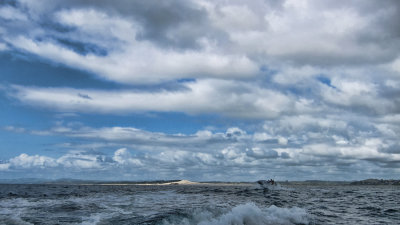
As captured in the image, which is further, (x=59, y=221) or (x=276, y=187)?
(x=276, y=187)

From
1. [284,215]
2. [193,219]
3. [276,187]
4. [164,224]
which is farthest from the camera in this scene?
[276,187]

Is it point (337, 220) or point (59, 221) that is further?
point (337, 220)

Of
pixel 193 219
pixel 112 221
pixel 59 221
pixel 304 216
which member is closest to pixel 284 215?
pixel 304 216

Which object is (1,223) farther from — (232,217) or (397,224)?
(397,224)

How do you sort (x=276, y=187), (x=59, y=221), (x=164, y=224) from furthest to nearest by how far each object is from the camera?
(x=276, y=187) → (x=59, y=221) → (x=164, y=224)

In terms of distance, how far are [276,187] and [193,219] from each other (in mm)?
102432

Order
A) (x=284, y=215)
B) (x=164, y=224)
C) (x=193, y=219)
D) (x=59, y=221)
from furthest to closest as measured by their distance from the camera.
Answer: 1. (x=284, y=215)
2. (x=59, y=221)
3. (x=193, y=219)
4. (x=164, y=224)

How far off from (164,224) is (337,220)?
656 inches

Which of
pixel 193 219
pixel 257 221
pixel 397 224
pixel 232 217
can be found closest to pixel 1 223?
pixel 193 219

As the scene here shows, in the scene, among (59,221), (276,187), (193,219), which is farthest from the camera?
(276,187)

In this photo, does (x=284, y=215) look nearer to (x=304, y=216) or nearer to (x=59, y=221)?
(x=304, y=216)

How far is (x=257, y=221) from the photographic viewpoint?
81.5ft

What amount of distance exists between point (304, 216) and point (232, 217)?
9713 mm

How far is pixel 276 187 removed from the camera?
120438 millimetres
